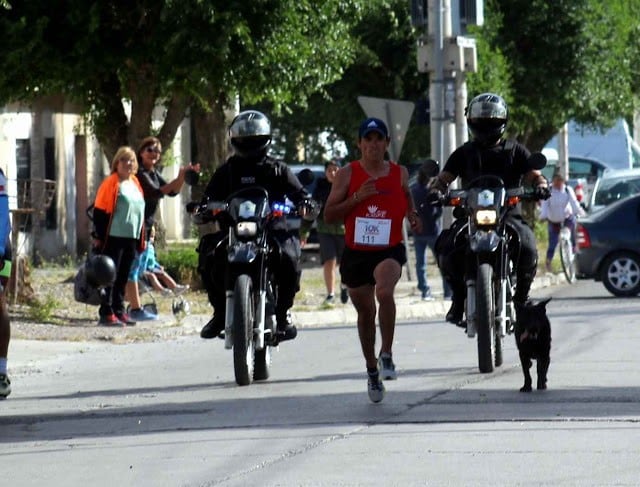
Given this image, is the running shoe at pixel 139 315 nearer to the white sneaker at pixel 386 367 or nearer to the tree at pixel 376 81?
the white sneaker at pixel 386 367

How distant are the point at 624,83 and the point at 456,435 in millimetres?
32009

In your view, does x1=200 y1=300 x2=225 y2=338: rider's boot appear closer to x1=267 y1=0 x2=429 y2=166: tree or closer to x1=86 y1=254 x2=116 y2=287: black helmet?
x1=86 y1=254 x2=116 y2=287: black helmet

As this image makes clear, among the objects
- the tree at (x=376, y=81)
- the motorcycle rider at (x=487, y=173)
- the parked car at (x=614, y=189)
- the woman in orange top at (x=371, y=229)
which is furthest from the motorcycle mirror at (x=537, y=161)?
the tree at (x=376, y=81)

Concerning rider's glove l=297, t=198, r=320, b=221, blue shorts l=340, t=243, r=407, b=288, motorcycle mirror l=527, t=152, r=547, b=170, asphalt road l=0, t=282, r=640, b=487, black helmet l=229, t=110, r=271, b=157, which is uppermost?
black helmet l=229, t=110, r=271, b=157

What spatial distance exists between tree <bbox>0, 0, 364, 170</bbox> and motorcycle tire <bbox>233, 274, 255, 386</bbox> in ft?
29.6

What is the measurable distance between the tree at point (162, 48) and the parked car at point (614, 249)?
4350 millimetres

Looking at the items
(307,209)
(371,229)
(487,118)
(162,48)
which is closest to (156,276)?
(162,48)

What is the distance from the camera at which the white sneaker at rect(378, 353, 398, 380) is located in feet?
35.3

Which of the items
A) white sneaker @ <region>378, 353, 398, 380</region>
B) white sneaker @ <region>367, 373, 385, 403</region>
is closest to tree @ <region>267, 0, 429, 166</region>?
white sneaker @ <region>378, 353, 398, 380</region>

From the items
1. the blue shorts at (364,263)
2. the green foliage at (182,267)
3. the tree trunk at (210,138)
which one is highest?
the tree trunk at (210,138)

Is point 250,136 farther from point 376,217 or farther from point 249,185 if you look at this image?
point 376,217

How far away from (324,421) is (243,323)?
1744 millimetres

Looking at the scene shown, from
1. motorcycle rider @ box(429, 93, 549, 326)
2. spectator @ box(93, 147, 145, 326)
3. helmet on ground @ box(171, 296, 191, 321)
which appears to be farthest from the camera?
helmet on ground @ box(171, 296, 191, 321)

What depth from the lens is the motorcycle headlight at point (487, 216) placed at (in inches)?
466
